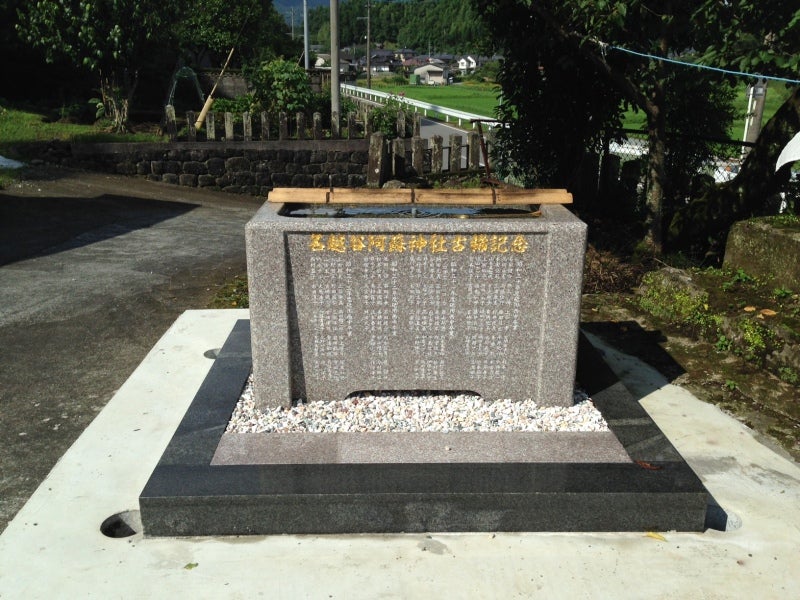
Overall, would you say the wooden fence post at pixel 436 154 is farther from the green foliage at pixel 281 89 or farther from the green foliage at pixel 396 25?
the green foliage at pixel 396 25

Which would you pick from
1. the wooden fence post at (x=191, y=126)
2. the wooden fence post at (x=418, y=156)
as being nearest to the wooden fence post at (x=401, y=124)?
the wooden fence post at (x=418, y=156)

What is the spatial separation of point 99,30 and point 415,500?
561 inches

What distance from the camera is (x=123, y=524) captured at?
4297mm

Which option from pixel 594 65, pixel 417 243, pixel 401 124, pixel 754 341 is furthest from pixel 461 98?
pixel 417 243

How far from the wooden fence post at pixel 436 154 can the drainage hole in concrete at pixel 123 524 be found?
11850mm

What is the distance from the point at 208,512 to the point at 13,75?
1845 centimetres

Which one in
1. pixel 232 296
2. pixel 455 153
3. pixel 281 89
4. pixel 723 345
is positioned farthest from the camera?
pixel 281 89

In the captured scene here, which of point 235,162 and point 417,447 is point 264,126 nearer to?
point 235,162

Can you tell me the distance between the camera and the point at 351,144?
594 inches

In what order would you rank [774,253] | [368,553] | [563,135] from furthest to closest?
[563,135], [774,253], [368,553]

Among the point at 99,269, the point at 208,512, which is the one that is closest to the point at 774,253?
the point at 208,512

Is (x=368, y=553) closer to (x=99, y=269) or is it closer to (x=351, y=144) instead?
(x=99, y=269)

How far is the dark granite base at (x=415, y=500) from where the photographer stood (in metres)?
4.14

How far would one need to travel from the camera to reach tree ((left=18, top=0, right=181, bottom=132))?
50.1ft
